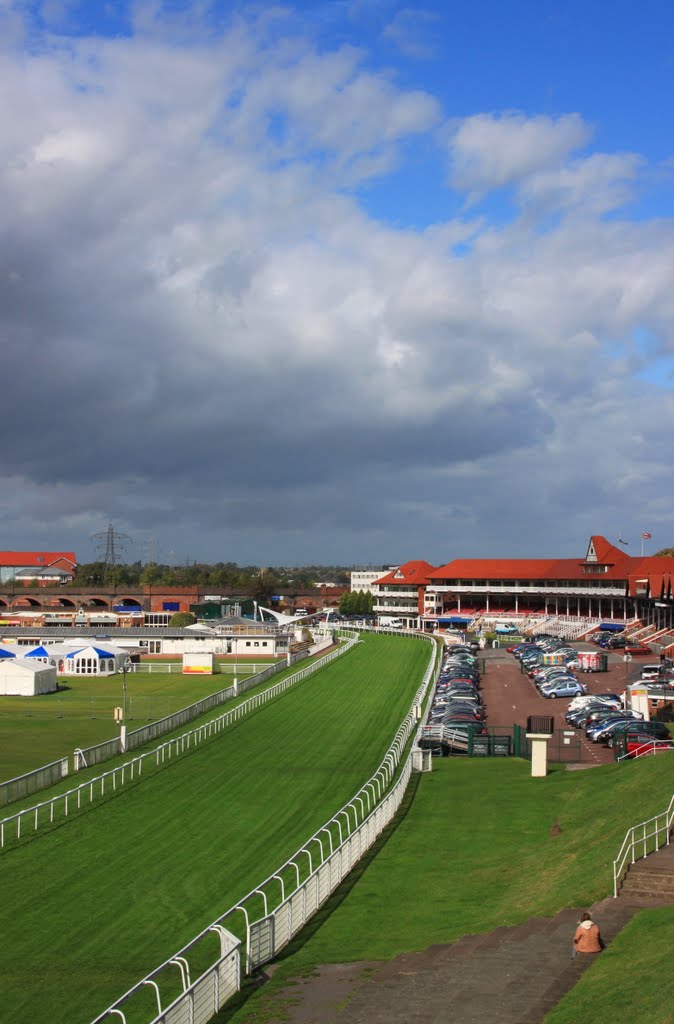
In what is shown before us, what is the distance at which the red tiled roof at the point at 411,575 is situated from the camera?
139500 millimetres

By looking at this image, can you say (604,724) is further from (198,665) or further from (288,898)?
(198,665)

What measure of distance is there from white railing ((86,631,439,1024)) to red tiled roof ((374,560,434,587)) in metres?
110

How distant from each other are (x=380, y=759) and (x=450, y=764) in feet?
9.77

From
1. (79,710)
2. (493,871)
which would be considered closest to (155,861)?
(493,871)

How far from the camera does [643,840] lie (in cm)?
1702

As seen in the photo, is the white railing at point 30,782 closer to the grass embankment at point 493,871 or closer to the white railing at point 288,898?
the white railing at point 288,898

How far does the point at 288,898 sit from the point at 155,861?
712 centimetres

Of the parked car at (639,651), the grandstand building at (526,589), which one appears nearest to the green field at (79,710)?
the parked car at (639,651)

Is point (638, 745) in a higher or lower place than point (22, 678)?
higher

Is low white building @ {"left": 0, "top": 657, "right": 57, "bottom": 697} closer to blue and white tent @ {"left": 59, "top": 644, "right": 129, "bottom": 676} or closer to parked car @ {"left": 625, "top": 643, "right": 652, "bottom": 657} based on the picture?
blue and white tent @ {"left": 59, "top": 644, "right": 129, "bottom": 676}

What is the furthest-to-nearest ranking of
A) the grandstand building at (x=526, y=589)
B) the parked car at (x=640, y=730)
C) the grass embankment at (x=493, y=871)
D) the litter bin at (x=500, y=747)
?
the grandstand building at (x=526, y=589)
the litter bin at (x=500, y=747)
the parked car at (x=640, y=730)
the grass embankment at (x=493, y=871)

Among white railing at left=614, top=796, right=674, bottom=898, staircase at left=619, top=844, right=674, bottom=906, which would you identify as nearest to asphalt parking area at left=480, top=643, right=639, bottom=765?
white railing at left=614, top=796, right=674, bottom=898

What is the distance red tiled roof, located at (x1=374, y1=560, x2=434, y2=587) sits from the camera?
5492 inches

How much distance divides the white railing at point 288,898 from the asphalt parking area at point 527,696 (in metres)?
9.39
